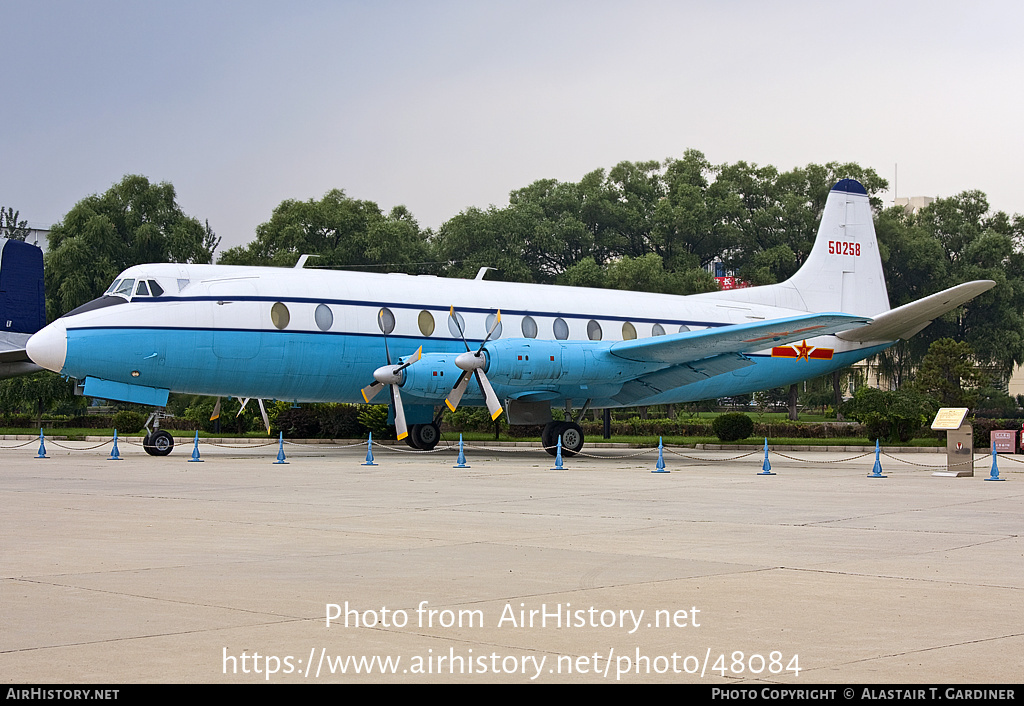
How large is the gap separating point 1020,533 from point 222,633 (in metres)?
9.68

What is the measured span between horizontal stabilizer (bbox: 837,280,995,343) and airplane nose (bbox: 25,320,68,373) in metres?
21.2

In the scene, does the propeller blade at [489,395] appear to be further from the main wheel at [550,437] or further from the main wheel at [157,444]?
the main wheel at [157,444]

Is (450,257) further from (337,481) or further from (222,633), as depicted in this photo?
(222,633)

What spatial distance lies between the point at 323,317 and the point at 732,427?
1749 cm

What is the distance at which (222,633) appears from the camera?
6.45 m

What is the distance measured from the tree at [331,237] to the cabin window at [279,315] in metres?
40.8

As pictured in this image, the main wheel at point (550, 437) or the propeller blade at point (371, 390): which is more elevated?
the propeller blade at point (371, 390)

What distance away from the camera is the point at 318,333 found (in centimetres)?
2633

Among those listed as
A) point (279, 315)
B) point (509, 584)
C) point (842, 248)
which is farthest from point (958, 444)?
point (509, 584)

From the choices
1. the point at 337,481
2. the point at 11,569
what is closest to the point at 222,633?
the point at 11,569

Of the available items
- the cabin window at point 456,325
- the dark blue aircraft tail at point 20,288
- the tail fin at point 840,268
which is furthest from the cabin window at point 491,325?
the dark blue aircraft tail at point 20,288

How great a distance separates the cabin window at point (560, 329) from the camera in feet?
95.7

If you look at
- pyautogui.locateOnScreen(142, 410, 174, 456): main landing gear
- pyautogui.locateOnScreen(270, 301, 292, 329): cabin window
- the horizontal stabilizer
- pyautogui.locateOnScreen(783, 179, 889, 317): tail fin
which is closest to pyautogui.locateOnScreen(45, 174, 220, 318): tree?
pyautogui.locateOnScreen(142, 410, 174, 456): main landing gear

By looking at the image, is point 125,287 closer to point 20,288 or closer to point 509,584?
point 20,288
